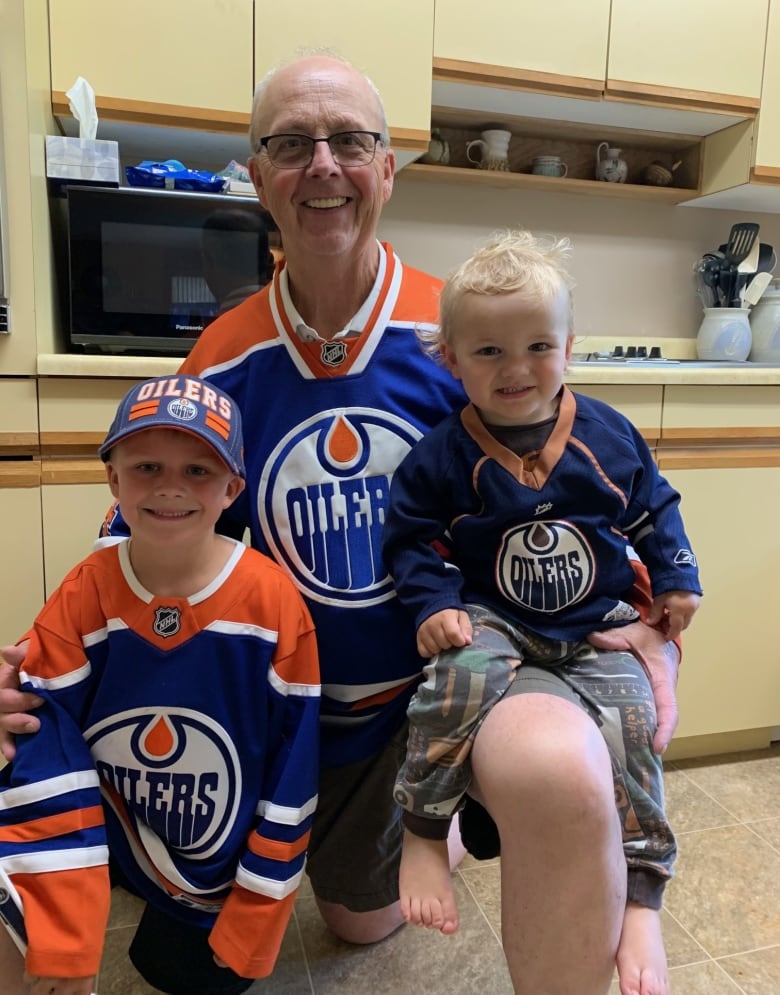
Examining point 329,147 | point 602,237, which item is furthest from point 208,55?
point 602,237

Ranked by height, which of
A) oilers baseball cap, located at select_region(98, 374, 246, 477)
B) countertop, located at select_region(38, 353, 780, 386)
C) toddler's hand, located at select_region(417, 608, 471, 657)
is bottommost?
toddler's hand, located at select_region(417, 608, 471, 657)

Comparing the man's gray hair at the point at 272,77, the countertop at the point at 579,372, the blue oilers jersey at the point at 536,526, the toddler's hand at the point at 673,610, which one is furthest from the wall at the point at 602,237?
the toddler's hand at the point at 673,610

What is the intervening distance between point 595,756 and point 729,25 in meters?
2.03

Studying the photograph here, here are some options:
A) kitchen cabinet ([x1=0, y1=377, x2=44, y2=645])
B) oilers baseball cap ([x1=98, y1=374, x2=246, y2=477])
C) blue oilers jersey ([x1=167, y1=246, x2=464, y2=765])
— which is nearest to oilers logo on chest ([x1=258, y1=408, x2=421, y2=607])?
blue oilers jersey ([x1=167, y1=246, x2=464, y2=765])

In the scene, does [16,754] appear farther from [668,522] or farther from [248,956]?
[668,522]

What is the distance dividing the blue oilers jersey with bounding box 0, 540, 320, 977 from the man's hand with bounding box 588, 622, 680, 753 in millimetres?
374

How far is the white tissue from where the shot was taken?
1.55m

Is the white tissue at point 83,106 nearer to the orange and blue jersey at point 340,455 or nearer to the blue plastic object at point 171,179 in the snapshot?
the blue plastic object at point 171,179

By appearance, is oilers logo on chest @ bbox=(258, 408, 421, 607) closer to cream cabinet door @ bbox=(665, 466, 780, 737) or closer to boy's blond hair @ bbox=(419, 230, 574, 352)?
boy's blond hair @ bbox=(419, 230, 574, 352)

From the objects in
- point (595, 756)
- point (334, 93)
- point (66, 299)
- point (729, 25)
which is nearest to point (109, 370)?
point (66, 299)

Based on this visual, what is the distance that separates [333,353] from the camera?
108cm

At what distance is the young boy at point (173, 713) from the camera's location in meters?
0.86

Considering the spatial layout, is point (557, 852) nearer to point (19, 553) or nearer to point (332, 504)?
point (332, 504)

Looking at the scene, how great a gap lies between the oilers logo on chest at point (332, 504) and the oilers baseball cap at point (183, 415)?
0.14 metres
